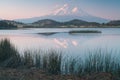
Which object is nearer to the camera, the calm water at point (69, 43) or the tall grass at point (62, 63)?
the tall grass at point (62, 63)

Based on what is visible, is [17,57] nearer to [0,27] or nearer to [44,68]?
[44,68]

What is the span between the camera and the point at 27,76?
7.88m

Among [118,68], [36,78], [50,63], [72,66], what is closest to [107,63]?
[118,68]

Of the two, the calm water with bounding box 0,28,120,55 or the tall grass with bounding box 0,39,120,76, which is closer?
the tall grass with bounding box 0,39,120,76

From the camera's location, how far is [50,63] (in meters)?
9.93

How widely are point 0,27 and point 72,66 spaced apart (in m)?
68.5

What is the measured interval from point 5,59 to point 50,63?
8.92ft

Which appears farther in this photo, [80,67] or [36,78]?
[80,67]

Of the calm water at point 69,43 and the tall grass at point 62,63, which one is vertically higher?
the tall grass at point 62,63

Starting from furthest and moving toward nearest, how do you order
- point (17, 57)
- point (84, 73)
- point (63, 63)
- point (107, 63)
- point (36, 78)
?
point (17, 57)
point (63, 63)
point (107, 63)
point (84, 73)
point (36, 78)

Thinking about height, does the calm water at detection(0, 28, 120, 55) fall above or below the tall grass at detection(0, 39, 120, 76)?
below

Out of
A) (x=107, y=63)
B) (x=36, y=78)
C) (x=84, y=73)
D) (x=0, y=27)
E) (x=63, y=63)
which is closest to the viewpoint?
(x=36, y=78)

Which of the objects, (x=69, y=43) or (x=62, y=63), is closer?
(x=62, y=63)

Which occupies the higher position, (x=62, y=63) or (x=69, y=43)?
(x=62, y=63)
